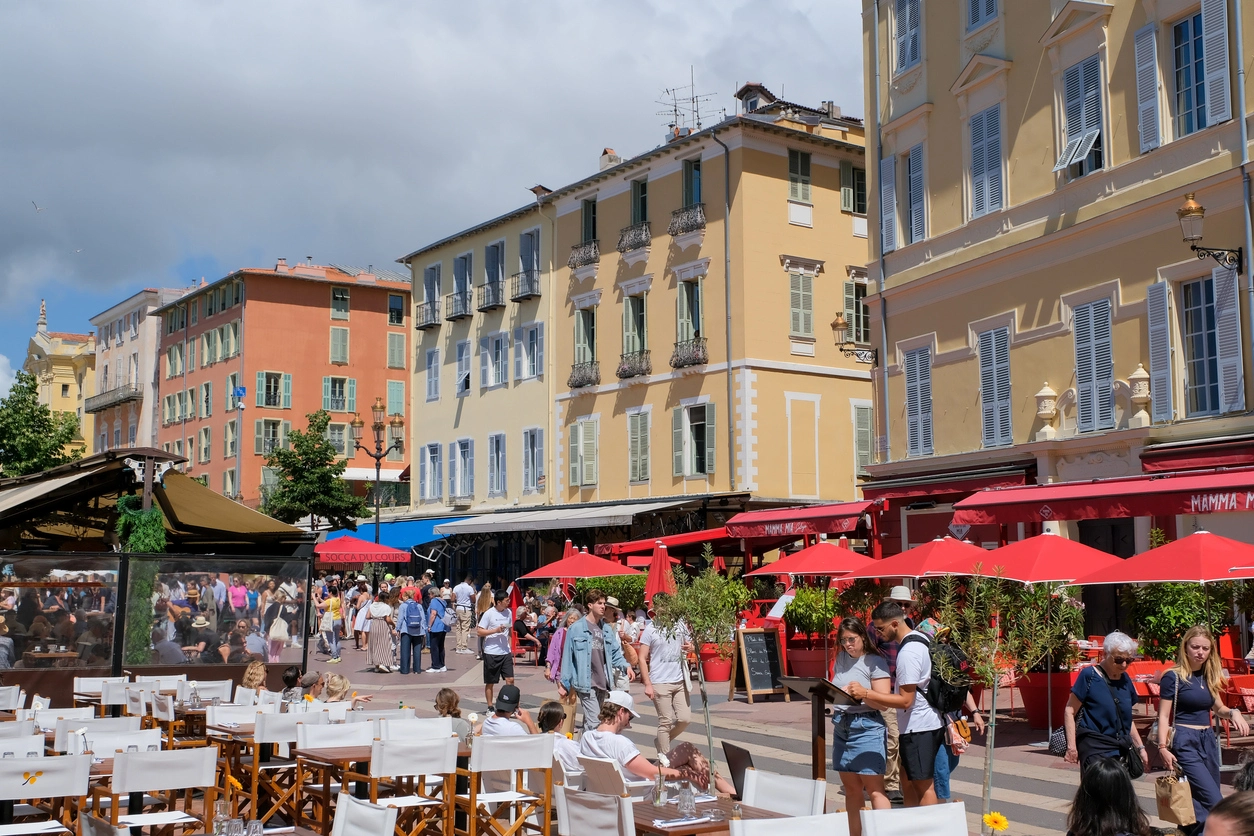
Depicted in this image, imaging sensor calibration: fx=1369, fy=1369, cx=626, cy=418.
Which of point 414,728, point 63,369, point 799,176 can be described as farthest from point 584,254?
point 63,369

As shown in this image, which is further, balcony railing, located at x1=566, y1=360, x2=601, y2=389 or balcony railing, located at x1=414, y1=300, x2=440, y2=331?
balcony railing, located at x1=414, y1=300, x2=440, y2=331

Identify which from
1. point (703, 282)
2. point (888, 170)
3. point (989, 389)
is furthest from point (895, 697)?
point (703, 282)

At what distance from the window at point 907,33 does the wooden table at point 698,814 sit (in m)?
19.0

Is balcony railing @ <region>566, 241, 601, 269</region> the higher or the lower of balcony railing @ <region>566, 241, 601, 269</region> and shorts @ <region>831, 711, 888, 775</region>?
the higher

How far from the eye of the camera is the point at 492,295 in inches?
1608

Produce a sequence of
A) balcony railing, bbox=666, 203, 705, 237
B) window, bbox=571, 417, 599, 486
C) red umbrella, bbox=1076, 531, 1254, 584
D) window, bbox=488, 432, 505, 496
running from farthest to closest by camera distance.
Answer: window, bbox=488, 432, 505, 496, window, bbox=571, 417, 599, 486, balcony railing, bbox=666, 203, 705, 237, red umbrella, bbox=1076, 531, 1254, 584

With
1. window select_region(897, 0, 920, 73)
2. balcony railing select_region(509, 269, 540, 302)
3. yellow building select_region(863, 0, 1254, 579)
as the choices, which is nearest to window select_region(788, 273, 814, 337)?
yellow building select_region(863, 0, 1254, 579)

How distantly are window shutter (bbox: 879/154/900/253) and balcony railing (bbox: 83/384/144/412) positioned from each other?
170ft

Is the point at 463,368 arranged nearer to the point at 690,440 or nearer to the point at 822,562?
the point at 690,440

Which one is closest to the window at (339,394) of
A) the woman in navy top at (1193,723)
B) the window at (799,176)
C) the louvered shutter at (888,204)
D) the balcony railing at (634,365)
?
the balcony railing at (634,365)

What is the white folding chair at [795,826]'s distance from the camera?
554 cm

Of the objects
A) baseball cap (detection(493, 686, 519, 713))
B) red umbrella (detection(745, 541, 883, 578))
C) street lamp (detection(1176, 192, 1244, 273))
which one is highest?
street lamp (detection(1176, 192, 1244, 273))

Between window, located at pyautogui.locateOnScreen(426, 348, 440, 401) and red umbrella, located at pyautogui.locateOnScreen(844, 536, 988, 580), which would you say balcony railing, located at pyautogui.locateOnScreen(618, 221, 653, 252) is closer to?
window, located at pyautogui.locateOnScreen(426, 348, 440, 401)

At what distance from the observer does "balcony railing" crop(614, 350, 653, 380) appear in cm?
3491
